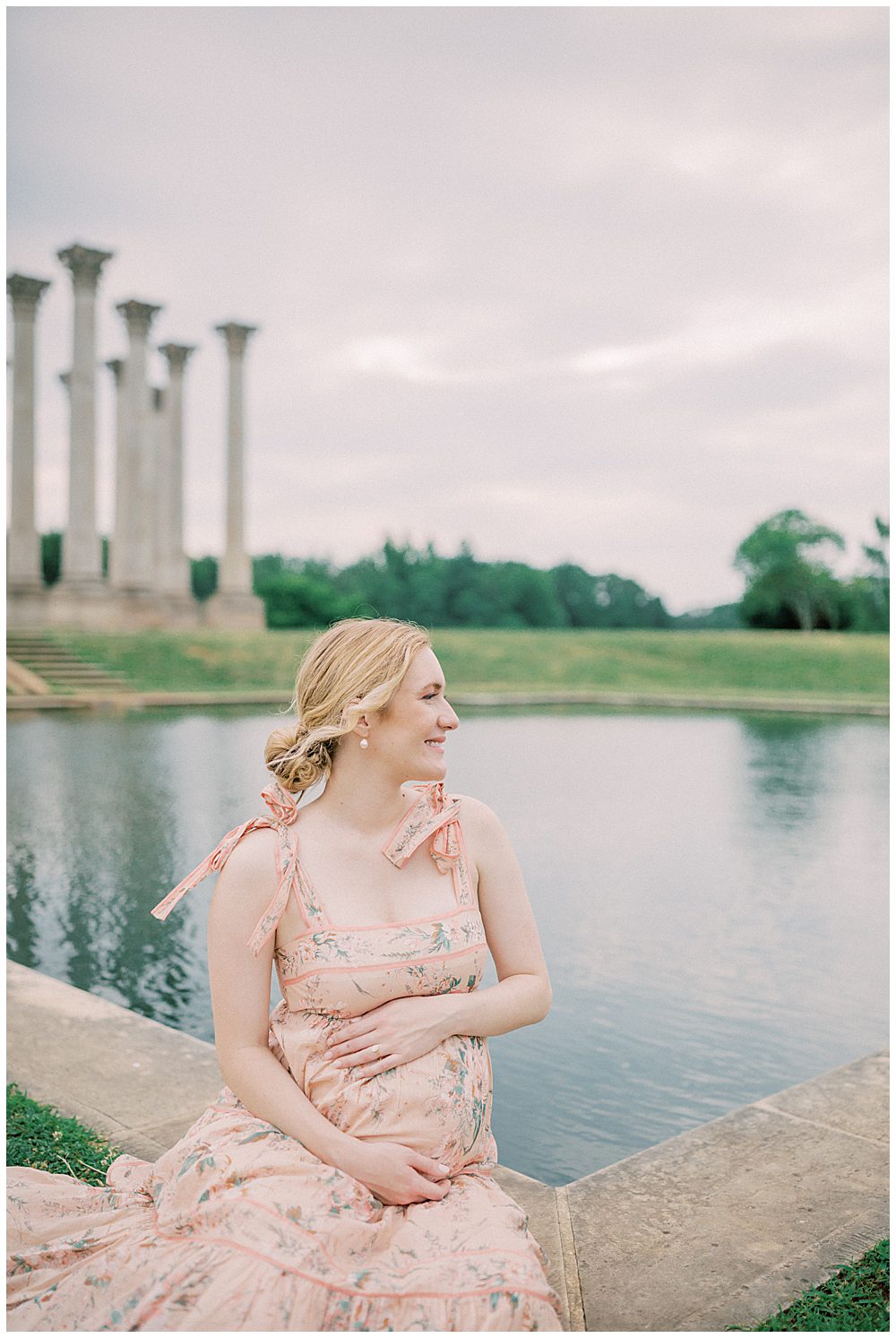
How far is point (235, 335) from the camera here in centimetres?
5209

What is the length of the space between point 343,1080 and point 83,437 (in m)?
46.8

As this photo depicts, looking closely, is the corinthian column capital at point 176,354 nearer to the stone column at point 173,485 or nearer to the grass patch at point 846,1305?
the stone column at point 173,485

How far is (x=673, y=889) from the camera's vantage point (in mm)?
11445

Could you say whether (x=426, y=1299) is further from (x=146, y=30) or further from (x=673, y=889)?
(x=673, y=889)

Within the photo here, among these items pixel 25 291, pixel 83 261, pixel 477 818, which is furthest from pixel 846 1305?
pixel 25 291

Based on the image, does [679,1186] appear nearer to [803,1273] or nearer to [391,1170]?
[803,1273]

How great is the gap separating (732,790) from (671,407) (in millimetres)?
78742

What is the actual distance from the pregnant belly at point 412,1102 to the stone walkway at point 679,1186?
2.95 feet

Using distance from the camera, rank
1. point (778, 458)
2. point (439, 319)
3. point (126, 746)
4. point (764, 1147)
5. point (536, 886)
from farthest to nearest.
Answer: point (778, 458), point (439, 319), point (126, 746), point (536, 886), point (764, 1147)

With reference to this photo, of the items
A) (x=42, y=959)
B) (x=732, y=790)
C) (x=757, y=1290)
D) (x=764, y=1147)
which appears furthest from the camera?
(x=732, y=790)

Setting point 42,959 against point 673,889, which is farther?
point 673,889

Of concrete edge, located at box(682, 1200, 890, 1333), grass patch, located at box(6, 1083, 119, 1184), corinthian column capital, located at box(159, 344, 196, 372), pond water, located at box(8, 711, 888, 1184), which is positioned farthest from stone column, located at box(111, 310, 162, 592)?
concrete edge, located at box(682, 1200, 890, 1333)

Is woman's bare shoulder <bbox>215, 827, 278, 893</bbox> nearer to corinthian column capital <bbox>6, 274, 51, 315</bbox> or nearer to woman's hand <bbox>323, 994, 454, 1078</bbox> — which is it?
woman's hand <bbox>323, 994, 454, 1078</bbox>

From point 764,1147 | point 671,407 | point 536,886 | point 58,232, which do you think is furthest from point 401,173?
point 764,1147
